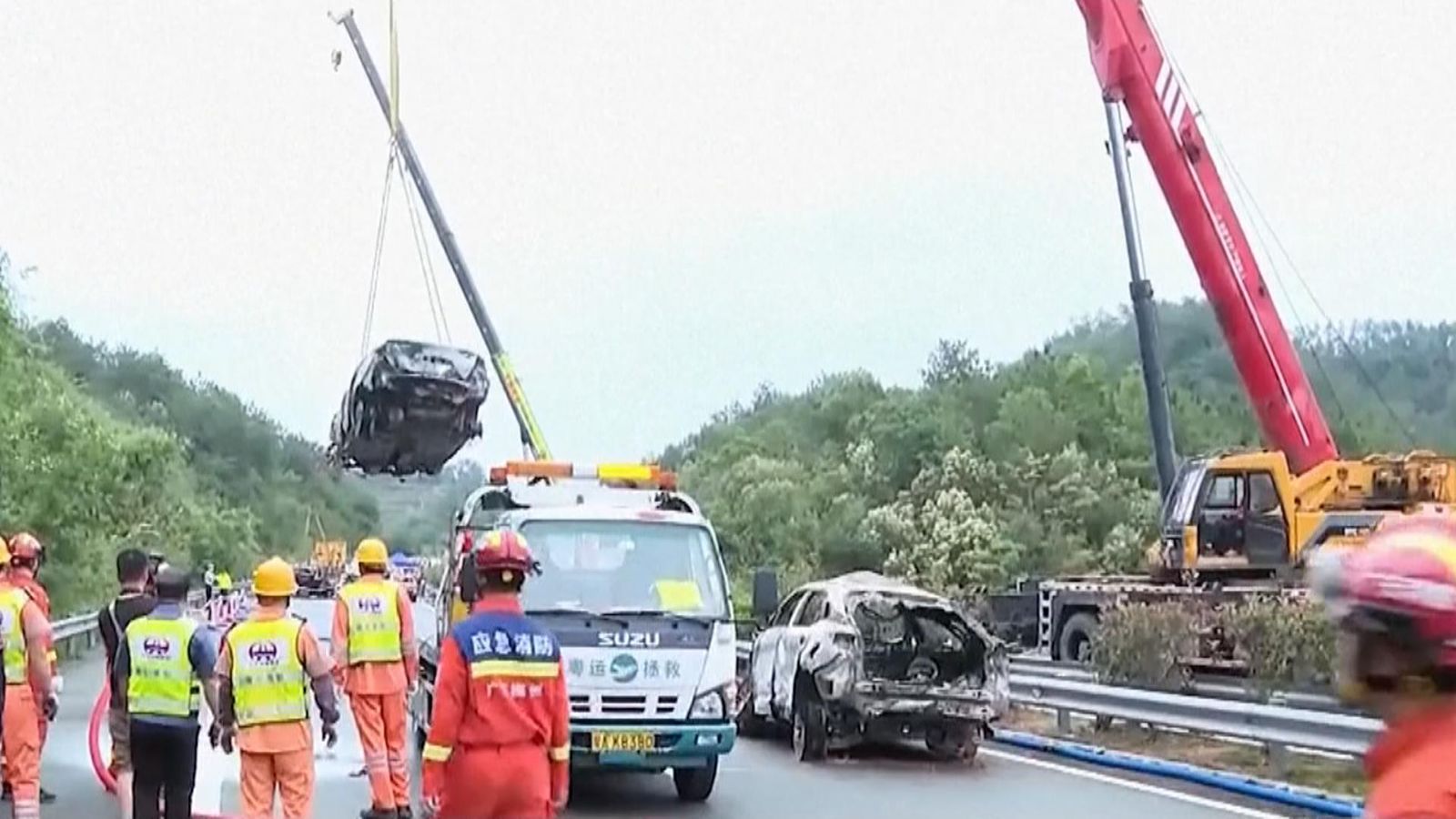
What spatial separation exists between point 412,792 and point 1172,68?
524 inches

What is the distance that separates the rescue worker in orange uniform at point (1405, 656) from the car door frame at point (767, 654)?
46.1 feet

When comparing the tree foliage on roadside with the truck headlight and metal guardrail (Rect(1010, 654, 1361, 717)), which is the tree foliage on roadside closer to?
metal guardrail (Rect(1010, 654, 1361, 717))

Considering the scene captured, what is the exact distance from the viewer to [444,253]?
26969 mm

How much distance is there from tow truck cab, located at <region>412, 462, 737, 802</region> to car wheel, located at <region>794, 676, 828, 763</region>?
2732 millimetres

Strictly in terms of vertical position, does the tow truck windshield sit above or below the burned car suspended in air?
below

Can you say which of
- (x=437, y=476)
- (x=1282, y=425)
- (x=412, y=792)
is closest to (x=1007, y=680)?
(x=412, y=792)

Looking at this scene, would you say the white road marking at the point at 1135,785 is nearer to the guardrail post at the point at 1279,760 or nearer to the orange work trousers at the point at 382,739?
the guardrail post at the point at 1279,760

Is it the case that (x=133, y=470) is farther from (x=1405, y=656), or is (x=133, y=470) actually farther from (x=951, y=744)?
(x=1405, y=656)

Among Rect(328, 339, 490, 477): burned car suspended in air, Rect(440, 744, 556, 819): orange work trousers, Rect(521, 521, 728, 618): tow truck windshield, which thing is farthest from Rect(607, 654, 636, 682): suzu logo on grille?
Rect(328, 339, 490, 477): burned car suspended in air

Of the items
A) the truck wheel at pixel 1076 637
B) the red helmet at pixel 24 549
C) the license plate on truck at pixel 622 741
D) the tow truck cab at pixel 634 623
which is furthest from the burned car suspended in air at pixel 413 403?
the license plate on truck at pixel 622 741

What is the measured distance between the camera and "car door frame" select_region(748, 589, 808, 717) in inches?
680

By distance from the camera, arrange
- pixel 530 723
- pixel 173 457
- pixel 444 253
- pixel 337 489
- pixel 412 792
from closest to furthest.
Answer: pixel 530 723, pixel 412 792, pixel 444 253, pixel 173 457, pixel 337 489

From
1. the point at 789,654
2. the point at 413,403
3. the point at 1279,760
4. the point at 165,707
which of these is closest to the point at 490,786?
the point at 165,707

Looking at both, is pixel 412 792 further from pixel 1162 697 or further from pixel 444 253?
pixel 444 253
